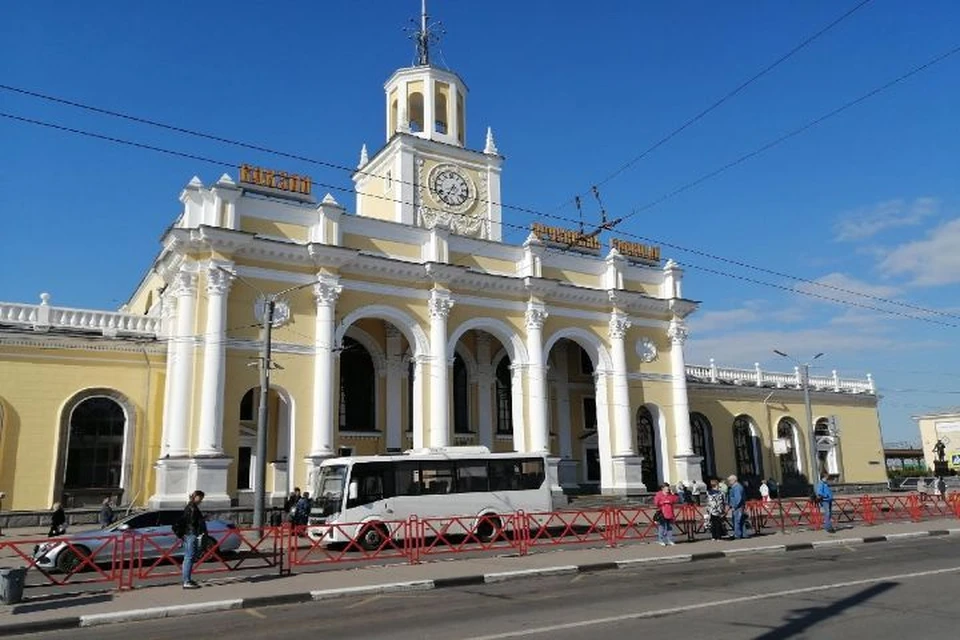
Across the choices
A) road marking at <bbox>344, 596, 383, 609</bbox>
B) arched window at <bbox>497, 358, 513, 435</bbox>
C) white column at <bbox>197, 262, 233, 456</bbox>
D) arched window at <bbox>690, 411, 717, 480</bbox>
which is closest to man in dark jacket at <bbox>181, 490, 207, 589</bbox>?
road marking at <bbox>344, 596, 383, 609</bbox>

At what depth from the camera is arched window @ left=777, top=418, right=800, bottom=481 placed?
1810 inches

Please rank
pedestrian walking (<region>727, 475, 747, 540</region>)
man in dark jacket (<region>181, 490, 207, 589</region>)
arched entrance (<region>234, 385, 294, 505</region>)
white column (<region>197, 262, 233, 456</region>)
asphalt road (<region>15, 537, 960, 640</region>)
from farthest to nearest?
arched entrance (<region>234, 385, 294, 505</region>) → white column (<region>197, 262, 233, 456</region>) → pedestrian walking (<region>727, 475, 747, 540</region>) → man in dark jacket (<region>181, 490, 207, 589</region>) → asphalt road (<region>15, 537, 960, 640</region>)

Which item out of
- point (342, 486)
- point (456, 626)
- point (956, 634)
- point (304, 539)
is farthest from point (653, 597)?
point (304, 539)

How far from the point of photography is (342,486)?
20.8 meters

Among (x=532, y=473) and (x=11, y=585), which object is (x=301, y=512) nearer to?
(x=532, y=473)

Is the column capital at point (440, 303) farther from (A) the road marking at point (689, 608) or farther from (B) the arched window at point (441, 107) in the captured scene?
(A) the road marking at point (689, 608)

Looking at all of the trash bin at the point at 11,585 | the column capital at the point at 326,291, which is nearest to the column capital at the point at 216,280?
the column capital at the point at 326,291

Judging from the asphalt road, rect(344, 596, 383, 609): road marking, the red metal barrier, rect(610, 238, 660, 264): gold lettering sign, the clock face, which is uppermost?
the clock face

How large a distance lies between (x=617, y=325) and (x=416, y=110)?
52.9 ft

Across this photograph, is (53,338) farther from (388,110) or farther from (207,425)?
(388,110)

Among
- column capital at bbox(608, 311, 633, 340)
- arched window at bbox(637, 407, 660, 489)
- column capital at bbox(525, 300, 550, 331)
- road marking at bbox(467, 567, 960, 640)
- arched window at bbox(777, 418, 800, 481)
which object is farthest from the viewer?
arched window at bbox(777, 418, 800, 481)

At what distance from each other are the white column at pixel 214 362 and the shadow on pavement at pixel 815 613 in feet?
69.5

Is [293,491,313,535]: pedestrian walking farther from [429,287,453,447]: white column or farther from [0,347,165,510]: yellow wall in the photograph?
[429,287,453,447]: white column

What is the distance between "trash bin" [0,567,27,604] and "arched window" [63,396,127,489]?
16.3m
